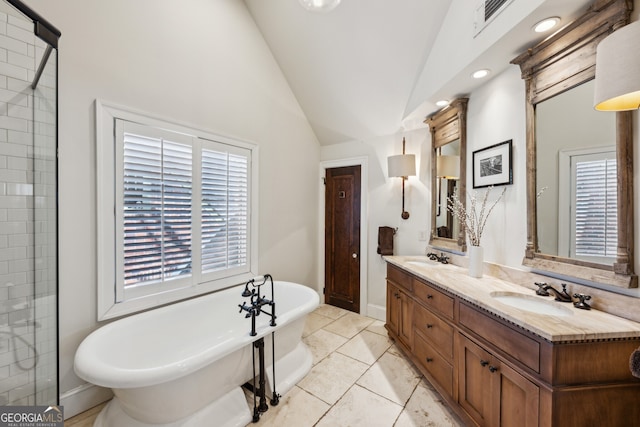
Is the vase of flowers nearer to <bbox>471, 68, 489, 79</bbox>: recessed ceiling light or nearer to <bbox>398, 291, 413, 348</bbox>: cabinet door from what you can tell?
<bbox>398, 291, 413, 348</bbox>: cabinet door

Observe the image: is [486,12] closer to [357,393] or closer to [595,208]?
[595,208]

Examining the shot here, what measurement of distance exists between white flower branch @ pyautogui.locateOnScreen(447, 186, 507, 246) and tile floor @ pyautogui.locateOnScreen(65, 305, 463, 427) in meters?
1.32

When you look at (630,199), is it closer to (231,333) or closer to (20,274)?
(231,333)

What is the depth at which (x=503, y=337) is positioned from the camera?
4.49ft

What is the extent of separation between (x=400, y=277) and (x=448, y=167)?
128 cm

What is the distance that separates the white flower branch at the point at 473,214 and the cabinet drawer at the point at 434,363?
953mm

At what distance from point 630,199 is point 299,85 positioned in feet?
10.8

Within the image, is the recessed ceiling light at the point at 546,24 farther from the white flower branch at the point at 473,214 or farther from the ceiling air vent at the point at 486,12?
the white flower branch at the point at 473,214

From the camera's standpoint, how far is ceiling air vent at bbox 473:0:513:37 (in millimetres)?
1638

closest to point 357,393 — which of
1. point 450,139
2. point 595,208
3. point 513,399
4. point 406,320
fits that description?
point 406,320

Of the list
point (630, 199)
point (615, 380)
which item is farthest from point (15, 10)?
point (615, 380)

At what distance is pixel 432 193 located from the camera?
2926 millimetres

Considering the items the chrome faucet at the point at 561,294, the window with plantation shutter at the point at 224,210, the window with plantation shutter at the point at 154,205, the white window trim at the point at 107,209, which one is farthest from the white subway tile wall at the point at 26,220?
the chrome faucet at the point at 561,294

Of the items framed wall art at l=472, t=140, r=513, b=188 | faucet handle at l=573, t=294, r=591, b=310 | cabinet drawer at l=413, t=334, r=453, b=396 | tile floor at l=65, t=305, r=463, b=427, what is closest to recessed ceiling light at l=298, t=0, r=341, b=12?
framed wall art at l=472, t=140, r=513, b=188
